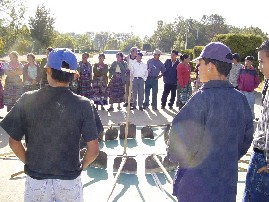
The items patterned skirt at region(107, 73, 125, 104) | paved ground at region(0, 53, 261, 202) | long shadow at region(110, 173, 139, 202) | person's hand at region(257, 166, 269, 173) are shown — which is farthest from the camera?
patterned skirt at region(107, 73, 125, 104)

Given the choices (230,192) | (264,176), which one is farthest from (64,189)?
(264,176)

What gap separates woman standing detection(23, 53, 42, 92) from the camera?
30.3ft

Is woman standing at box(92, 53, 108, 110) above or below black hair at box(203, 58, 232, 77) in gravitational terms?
below

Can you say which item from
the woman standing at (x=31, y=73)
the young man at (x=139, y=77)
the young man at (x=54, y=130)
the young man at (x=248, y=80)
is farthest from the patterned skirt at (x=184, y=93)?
the young man at (x=54, y=130)

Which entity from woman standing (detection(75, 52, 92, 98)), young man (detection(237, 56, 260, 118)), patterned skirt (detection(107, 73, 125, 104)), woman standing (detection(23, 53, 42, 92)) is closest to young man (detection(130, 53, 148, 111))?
patterned skirt (detection(107, 73, 125, 104))

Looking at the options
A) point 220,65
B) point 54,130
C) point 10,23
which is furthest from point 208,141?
point 10,23

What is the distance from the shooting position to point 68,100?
230cm

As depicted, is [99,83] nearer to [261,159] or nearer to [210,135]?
[261,159]

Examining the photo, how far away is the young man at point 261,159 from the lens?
277 centimetres

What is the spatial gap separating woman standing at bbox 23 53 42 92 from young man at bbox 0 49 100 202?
7.10 m

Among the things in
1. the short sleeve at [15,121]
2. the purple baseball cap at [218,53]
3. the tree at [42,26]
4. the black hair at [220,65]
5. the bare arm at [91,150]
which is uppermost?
the tree at [42,26]

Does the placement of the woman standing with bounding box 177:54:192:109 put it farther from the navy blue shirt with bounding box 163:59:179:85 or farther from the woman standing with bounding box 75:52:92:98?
the woman standing with bounding box 75:52:92:98

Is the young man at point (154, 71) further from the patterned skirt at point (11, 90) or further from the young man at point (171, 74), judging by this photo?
the patterned skirt at point (11, 90)

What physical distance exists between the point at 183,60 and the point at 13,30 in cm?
2560
